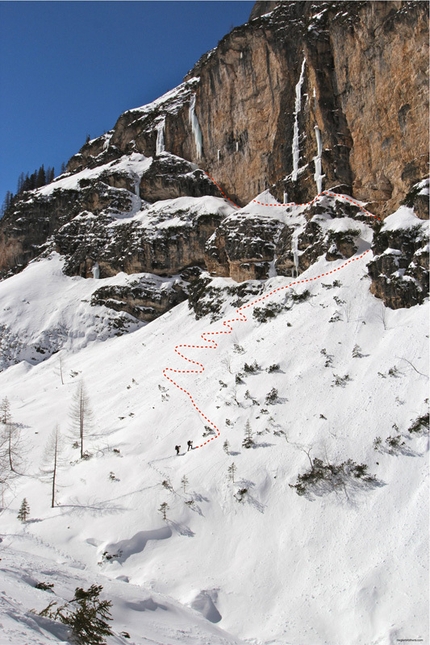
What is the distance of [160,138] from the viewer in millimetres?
73188

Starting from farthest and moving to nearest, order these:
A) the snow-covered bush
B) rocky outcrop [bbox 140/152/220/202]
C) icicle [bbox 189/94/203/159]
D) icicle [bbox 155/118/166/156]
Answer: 1. icicle [bbox 155/118/166/156]
2. icicle [bbox 189/94/203/159]
3. rocky outcrop [bbox 140/152/220/202]
4. the snow-covered bush

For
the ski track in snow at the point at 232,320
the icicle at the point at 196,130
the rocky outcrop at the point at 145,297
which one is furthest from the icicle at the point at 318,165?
the icicle at the point at 196,130

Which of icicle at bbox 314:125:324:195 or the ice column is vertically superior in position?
icicle at bbox 314:125:324:195

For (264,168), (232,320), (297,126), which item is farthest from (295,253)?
(264,168)

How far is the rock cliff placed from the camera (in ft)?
117

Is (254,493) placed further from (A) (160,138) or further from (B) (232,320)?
(A) (160,138)

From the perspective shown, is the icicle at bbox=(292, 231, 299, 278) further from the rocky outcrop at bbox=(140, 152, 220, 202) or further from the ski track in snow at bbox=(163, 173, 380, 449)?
the rocky outcrop at bbox=(140, 152, 220, 202)

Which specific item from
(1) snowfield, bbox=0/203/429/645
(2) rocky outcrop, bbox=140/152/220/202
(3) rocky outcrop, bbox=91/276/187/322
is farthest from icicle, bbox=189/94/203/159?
(1) snowfield, bbox=0/203/429/645

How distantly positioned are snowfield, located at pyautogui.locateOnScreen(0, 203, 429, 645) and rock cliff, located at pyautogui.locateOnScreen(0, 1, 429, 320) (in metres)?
6.57

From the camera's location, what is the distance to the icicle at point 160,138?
238ft

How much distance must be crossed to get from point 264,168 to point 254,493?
46.8 metres

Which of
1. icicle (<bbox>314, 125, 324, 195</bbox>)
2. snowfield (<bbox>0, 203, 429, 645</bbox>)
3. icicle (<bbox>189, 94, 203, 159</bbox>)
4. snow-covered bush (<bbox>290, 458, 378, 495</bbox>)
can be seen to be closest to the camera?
snowfield (<bbox>0, 203, 429, 645</bbox>)

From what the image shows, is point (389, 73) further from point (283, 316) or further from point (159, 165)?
point (159, 165)

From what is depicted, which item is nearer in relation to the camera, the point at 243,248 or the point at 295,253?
the point at 295,253
